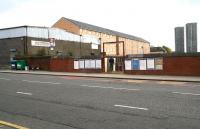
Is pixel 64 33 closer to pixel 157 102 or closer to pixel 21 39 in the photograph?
pixel 21 39

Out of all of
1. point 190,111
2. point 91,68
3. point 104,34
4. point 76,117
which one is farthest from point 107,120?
point 104,34

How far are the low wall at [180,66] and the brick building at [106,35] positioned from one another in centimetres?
2896

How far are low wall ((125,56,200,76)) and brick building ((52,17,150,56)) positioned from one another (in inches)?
1140

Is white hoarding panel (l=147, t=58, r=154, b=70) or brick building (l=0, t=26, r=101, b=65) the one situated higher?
brick building (l=0, t=26, r=101, b=65)

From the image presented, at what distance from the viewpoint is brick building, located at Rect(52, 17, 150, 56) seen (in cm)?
9600

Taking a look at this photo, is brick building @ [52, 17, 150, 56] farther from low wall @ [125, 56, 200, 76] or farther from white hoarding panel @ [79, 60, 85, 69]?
low wall @ [125, 56, 200, 76]

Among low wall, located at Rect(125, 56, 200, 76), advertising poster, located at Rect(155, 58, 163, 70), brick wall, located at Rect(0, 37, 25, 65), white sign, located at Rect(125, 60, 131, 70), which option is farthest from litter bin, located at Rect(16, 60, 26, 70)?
advertising poster, located at Rect(155, 58, 163, 70)

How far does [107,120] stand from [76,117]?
3.59 ft

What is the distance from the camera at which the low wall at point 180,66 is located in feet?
106

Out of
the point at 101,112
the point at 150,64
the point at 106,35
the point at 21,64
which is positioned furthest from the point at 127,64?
the point at 106,35

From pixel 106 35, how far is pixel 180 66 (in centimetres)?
8537

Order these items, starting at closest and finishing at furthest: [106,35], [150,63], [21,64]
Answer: [150,63] → [21,64] → [106,35]

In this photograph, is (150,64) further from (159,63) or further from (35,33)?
(35,33)

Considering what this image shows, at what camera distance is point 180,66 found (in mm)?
33375
